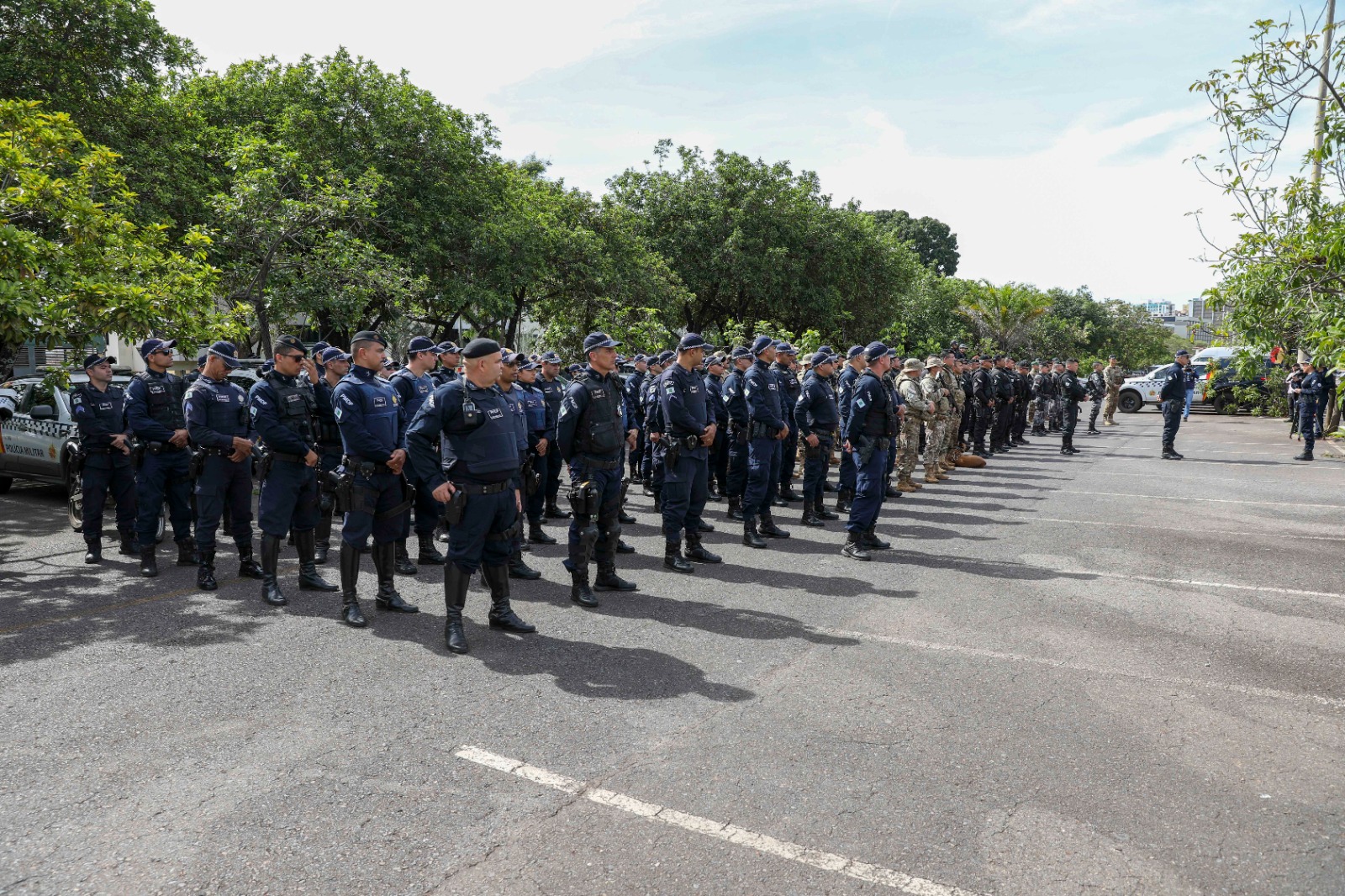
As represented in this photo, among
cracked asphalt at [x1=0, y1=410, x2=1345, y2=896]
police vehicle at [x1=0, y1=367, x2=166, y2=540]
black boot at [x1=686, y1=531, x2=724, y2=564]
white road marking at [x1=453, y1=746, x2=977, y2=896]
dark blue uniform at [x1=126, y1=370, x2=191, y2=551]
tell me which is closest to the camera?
white road marking at [x1=453, y1=746, x2=977, y2=896]

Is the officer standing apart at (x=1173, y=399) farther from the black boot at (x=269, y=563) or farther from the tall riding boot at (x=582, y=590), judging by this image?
the black boot at (x=269, y=563)

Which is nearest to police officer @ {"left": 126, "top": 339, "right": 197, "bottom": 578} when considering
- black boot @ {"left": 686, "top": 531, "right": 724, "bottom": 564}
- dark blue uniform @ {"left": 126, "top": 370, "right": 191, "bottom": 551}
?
dark blue uniform @ {"left": 126, "top": 370, "right": 191, "bottom": 551}

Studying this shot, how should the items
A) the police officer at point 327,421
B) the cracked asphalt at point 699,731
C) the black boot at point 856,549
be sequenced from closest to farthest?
the cracked asphalt at point 699,731 → the police officer at point 327,421 → the black boot at point 856,549

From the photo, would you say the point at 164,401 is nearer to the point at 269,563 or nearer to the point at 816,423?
the point at 269,563

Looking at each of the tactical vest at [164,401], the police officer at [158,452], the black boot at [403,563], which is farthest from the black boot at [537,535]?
the tactical vest at [164,401]

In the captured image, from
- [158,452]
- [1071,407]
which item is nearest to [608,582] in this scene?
[158,452]

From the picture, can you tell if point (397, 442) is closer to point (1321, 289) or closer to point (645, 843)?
point (645, 843)

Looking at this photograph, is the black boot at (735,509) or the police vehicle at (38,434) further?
the police vehicle at (38,434)

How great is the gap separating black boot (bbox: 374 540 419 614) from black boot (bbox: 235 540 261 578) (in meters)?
1.67

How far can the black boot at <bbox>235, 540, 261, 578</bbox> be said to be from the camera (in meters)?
7.50

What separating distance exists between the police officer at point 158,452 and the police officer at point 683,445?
13.8ft

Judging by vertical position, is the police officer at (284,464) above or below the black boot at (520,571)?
above

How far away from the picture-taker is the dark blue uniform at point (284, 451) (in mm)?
6672

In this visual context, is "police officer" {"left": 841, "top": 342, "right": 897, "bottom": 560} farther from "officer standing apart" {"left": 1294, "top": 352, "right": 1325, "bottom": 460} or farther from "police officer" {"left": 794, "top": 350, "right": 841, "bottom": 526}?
"officer standing apart" {"left": 1294, "top": 352, "right": 1325, "bottom": 460}
